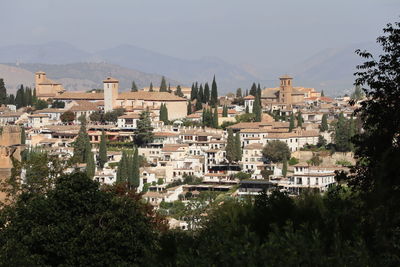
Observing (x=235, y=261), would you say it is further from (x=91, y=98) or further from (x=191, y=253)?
(x=91, y=98)

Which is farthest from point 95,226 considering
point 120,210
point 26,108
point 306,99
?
point 306,99

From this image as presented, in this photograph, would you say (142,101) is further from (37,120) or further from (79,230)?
(79,230)

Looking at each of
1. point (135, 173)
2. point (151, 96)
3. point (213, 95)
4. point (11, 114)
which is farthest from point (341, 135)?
point (11, 114)

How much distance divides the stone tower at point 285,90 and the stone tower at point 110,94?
16.7 metres

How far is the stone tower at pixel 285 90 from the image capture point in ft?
280

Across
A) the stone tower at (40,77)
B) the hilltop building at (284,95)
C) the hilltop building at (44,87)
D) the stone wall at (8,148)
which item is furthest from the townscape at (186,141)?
the stone wall at (8,148)

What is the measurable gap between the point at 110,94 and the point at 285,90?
17456mm

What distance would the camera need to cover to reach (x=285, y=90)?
85.5 m

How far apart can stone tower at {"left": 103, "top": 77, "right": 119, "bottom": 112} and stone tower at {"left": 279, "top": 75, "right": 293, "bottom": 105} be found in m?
16.7

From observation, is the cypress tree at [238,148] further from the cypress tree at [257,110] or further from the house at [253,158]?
the cypress tree at [257,110]

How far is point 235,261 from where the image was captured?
35.2 ft

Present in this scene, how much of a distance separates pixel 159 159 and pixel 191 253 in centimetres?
4818

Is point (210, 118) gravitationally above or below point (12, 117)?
below

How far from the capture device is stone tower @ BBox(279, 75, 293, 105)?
85.2 meters
